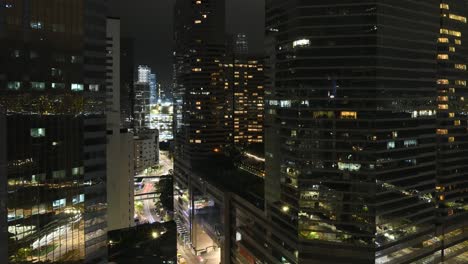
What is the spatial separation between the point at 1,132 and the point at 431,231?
175 feet

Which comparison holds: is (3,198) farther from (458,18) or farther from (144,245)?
(458,18)

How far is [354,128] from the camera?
46625 mm

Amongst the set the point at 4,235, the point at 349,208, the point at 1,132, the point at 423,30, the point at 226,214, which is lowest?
the point at 226,214

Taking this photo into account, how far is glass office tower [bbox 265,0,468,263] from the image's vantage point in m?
46.4

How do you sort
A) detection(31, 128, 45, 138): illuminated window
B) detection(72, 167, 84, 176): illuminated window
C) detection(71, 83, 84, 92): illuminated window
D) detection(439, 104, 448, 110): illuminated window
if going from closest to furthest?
1. detection(31, 128, 45, 138): illuminated window
2. detection(71, 83, 84, 92): illuminated window
3. detection(72, 167, 84, 176): illuminated window
4. detection(439, 104, 448, 110): illuminated window

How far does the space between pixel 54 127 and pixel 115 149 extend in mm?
30747

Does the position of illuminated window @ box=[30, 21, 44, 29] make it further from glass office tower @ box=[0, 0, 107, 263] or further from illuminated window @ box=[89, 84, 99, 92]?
illuminated window @ box=[89, 84, 99, 92]

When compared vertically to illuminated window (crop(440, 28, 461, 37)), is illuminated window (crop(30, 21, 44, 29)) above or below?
below

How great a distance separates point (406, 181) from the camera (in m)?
49.8

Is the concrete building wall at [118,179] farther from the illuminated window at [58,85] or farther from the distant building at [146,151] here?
the distant building at [146,151]

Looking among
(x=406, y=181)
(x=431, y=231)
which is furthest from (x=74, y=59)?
(x=431, y=231)

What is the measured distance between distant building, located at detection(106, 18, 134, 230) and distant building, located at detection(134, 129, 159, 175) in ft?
281

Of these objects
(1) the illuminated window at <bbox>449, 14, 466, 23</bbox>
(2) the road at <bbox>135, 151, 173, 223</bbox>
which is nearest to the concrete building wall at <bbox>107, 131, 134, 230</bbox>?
(2) the road at <bbox>135, 151, 173, 223</bbox>

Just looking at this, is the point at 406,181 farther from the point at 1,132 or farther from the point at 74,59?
the point at 1,132
